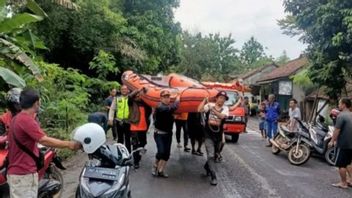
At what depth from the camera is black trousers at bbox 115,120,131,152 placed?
404 inches

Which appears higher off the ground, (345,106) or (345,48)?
(345,48)

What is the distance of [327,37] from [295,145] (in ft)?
17.7

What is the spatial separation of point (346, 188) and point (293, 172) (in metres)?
1.70

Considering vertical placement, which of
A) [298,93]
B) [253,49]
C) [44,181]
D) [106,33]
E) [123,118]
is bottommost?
[44,181]

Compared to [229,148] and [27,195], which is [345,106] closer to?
[229,148]

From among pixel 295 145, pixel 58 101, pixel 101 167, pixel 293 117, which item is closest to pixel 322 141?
pixel 295 145

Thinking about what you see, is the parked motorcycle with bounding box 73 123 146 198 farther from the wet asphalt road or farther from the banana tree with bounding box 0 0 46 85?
the banana tree with bounding box 0 0 46 85

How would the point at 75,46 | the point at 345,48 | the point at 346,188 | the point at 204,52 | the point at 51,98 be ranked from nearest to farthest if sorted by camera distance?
the point at 346,188 < the point at 51,98 < the point at 345,48 < the point at 75,46 < the point at 204,52

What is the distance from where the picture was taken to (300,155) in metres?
11.5

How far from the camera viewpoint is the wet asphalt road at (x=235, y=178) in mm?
7991

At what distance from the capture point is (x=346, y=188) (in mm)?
8805

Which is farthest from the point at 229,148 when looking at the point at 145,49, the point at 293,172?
the point at 145,49

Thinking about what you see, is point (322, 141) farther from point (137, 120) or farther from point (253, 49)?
point (253, 49)

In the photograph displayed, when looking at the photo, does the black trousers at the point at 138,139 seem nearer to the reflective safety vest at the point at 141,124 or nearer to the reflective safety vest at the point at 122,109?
the reflective safety vest at the point at 141,124
